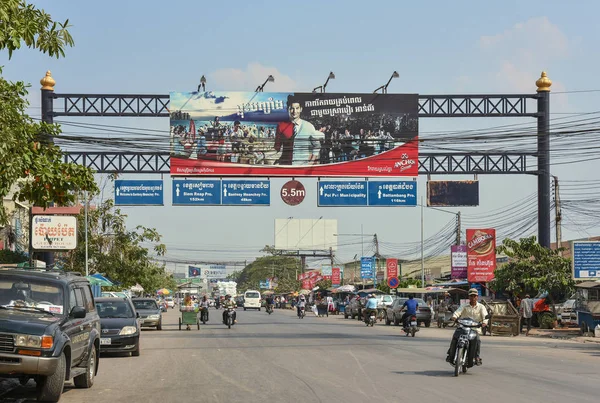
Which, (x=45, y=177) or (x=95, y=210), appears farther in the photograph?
(x=95, y=210)

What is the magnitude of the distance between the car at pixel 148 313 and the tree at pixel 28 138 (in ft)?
71.2

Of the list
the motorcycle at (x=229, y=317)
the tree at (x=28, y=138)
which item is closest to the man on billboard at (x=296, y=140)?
the motorcycle at (x=229, y=317)

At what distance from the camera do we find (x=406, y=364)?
2006 cm

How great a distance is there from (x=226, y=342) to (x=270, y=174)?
14.0 m

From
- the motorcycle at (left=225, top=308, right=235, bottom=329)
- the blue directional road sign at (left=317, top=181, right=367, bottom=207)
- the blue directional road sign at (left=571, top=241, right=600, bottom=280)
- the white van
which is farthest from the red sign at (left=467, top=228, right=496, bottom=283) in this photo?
the white van

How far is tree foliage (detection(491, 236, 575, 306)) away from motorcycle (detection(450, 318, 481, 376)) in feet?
88.2

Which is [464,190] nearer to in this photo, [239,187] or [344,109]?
[344,109]

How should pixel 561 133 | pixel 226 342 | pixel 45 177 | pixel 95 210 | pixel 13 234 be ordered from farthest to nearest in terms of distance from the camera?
pixel 95 210 < pixel 13 234 < pixel 561 133 < pixel 226 342 < pixel 45 177

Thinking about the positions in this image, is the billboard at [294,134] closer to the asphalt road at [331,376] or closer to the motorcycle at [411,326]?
the motorcycle at [411,326]

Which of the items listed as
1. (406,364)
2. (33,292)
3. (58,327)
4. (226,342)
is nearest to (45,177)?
(33,292)

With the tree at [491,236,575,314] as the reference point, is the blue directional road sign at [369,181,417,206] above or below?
above

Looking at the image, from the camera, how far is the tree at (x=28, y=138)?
533 inches

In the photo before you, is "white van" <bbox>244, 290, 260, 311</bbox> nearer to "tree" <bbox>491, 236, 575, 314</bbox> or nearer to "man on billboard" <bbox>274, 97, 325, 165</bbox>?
"tree" <bbox>491, 236, 575, 314</bbox>

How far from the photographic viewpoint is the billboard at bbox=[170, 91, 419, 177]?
41875 mm
